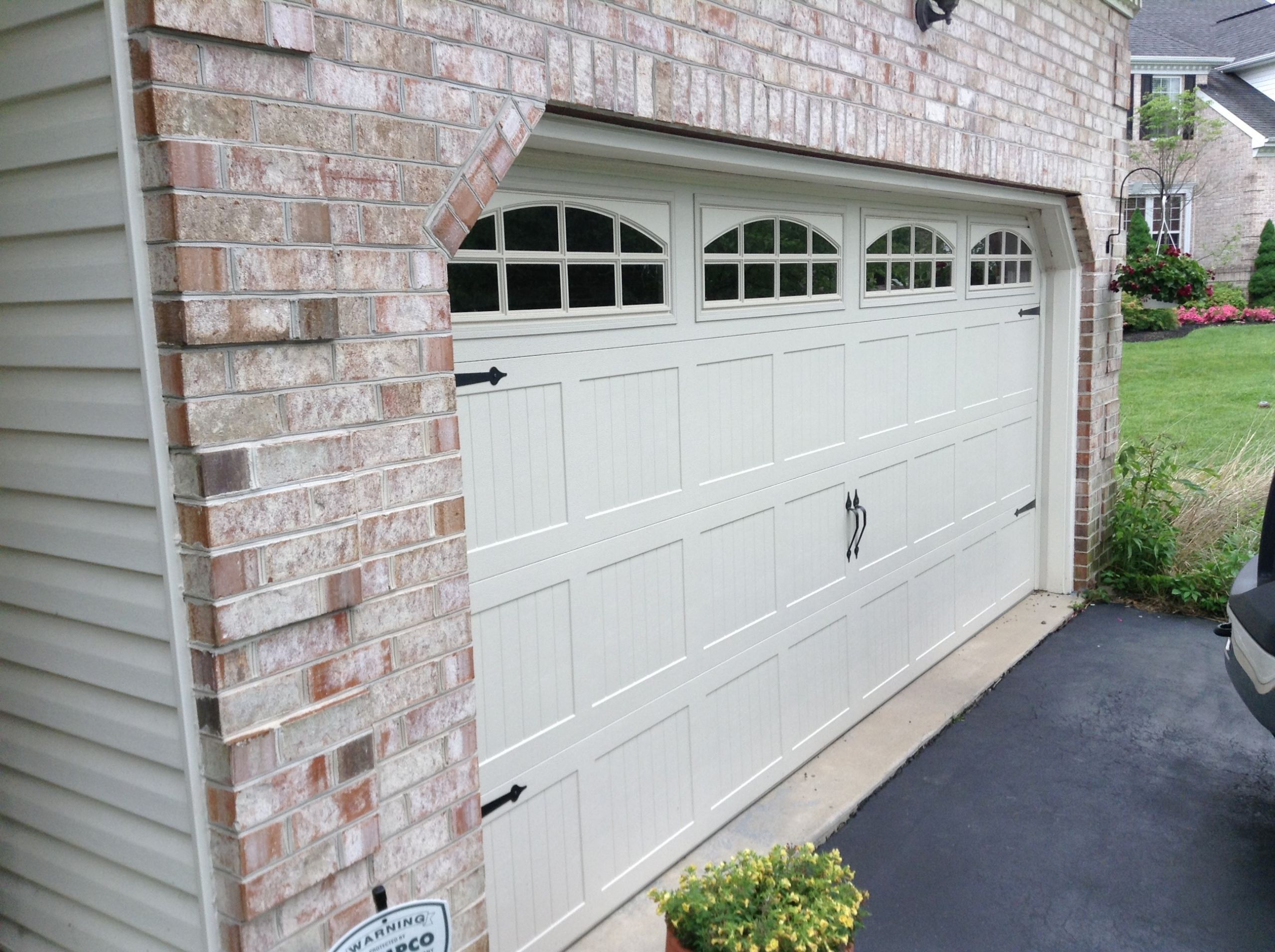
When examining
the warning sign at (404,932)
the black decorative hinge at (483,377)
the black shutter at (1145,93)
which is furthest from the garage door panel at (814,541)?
the black shutter at (1145,93)

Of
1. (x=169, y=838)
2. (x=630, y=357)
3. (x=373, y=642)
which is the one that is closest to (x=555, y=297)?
(x=630, y=357)

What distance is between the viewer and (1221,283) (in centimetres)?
2312

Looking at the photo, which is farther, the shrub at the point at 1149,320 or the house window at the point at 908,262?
the shrub at the point at 1149,320

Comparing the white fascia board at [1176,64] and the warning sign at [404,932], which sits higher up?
the white fascia board at [1176,64]

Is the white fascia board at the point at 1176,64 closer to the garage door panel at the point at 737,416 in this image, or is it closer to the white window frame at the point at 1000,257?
the white window frame at the point at 1000,257

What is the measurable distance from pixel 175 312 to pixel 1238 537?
23.7 feet

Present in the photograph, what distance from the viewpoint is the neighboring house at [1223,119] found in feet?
78.7

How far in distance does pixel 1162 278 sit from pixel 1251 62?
77.8ft

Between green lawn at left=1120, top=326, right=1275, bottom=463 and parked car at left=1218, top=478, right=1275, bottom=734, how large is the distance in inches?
174

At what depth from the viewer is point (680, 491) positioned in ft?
12.8

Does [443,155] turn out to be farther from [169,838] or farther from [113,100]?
[169,838]

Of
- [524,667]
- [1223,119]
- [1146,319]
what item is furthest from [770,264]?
[1223,119]

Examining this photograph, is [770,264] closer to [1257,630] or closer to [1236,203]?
[1257,630]

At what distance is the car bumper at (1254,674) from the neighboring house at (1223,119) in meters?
21.7
